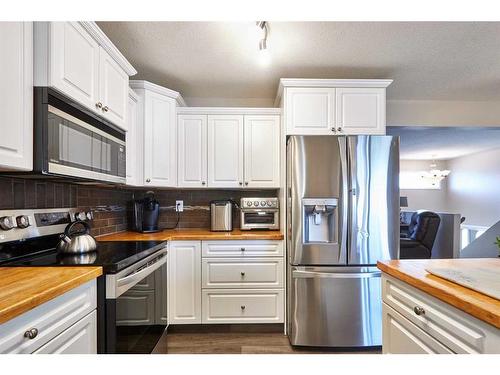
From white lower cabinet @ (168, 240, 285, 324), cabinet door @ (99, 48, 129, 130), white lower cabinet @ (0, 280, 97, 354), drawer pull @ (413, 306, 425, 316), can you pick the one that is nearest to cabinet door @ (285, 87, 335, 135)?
white lower cabinet @ (168, 240, 285, 324)

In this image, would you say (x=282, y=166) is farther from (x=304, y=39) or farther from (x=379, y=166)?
(x=304, y=39)

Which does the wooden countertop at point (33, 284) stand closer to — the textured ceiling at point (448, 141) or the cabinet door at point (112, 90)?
the cabinet door at point (112, 90)

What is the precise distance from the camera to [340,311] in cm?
211

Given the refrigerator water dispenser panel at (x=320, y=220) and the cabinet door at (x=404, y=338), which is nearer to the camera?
the cabinet door at (x=404, y=338)

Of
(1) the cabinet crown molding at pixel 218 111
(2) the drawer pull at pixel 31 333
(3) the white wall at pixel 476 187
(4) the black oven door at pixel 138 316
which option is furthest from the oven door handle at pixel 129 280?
(3) the white wall at pixel 476 187

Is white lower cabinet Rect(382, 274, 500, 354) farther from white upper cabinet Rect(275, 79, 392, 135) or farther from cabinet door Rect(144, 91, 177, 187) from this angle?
cabinet door Rect(144, 91, 177, 187)

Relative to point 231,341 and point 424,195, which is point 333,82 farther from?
point 424,195

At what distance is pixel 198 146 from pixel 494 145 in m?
6.75

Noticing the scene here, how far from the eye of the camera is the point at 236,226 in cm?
288

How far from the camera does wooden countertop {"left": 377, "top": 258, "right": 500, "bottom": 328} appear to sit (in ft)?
2.28

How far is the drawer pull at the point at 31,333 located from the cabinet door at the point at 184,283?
1.47m

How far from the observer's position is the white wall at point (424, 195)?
799 centimetres

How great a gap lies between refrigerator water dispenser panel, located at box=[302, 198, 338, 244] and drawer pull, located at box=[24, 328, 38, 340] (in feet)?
5.62

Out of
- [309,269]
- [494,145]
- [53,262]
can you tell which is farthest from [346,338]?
[494,145]
